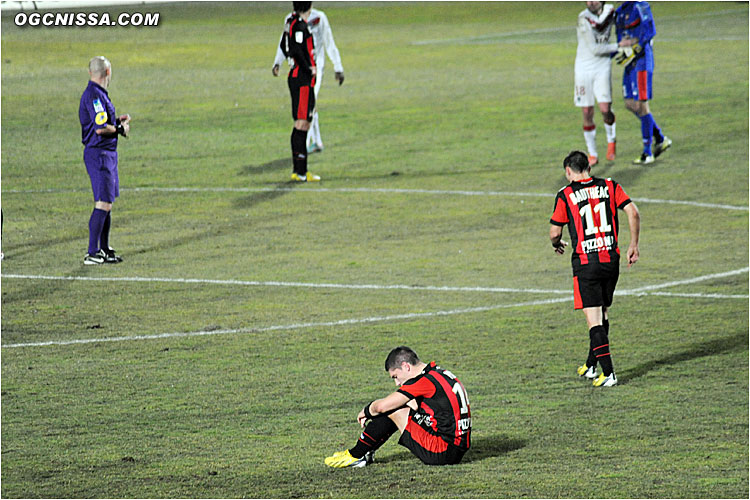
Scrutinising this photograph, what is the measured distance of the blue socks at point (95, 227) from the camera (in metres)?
11.7

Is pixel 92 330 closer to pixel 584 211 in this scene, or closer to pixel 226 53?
pixel 584 211

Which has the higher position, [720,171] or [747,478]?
[720,171]

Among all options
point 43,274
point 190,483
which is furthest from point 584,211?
point 43,274

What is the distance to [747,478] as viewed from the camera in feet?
20.4

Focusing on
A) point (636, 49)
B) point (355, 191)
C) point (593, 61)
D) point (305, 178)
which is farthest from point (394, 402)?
point (636, 49)

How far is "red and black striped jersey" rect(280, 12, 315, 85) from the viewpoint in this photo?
15773 millimetres

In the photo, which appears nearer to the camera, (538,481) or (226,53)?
(538,481)

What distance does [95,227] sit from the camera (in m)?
11.8

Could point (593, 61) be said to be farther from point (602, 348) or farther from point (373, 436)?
point (373, 436)

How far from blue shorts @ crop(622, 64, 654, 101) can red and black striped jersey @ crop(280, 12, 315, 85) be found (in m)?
4.74

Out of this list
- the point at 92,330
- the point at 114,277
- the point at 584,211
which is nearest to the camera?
the point at 584,211

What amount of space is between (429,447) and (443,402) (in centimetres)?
31

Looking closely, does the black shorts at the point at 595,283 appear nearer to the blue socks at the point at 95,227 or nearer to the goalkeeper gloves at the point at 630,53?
the blue socks at the point at 95,227

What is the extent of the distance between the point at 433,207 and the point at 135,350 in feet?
22.1
